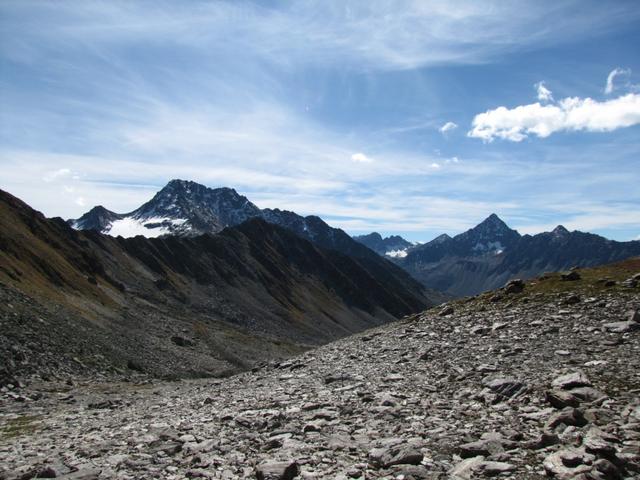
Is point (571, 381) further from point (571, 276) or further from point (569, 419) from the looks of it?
point (571, 276)

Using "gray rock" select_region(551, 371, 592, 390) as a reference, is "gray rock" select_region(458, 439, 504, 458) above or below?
below

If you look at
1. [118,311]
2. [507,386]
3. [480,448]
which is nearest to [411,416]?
[507,386]

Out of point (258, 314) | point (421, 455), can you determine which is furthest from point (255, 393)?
point (258, 314)

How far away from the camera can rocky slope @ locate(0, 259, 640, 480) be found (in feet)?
39.7

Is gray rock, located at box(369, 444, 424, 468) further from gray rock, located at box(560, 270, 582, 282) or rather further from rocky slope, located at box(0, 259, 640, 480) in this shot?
gray rock, located at box(560, 270, 582, 282)

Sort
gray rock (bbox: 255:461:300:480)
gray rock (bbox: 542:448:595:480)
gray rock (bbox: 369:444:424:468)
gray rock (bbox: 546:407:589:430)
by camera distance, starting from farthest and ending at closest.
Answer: gray rock (bbox: 546:407:589:430)
gray rock (bbox: 369:444:424:468)
gray rock (bbox: 255:461:300:480)
gray rock (bbox: 542:448:595:480)

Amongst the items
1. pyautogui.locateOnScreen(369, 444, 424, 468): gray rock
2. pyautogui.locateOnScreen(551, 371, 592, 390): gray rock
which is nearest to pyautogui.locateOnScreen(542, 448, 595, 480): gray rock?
pyautogui.locateOnScreen(369, 444, 424, 468): gray rock

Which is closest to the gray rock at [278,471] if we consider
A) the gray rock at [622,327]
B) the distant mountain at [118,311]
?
the gray rock at [622,327]

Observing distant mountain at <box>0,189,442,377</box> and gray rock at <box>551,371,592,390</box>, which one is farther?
distant mountain at <box>0,189,442,377</box>

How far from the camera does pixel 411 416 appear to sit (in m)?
16.2

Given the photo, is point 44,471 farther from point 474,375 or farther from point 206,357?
point 206,357

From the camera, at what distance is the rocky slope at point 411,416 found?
1209 centimetres

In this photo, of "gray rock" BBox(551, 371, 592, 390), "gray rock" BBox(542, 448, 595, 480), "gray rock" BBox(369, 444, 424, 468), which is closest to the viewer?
"gray rock" BBox(542, 448, 595, 480)

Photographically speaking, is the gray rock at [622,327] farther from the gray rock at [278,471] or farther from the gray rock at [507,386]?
the gray rock at [278,471]
